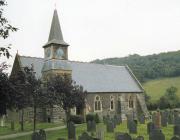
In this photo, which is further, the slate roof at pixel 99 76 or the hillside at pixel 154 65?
the hillside at pixel 154 65

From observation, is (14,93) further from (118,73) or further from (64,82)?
(118,73)

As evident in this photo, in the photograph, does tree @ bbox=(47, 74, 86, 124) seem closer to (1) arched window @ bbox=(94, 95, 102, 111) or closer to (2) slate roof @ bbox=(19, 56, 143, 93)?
(2) slate roof @ bbox=(19, 56, 143, 93)

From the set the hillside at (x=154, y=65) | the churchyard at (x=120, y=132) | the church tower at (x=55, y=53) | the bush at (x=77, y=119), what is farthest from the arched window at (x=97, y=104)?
the hillside at (x=154, y=65)

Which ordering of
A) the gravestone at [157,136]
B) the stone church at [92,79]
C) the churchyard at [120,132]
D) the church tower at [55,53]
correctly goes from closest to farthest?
the gravestone at [157,136], the churchyard at [120,132], the church tower at [55,53], the stone church at [92,79]

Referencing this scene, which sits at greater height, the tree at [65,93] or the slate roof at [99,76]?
the slate roof at [99,76]

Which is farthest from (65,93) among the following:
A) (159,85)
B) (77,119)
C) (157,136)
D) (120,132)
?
(159,85)

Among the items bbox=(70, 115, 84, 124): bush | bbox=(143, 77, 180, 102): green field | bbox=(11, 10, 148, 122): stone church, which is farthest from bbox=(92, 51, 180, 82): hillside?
bbox=(70, 115, 84, 124): bush

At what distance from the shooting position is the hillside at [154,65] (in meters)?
104

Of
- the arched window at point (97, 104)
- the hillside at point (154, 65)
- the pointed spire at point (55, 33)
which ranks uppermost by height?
the hillside at point (154, 65)

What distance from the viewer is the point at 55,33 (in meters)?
44.2

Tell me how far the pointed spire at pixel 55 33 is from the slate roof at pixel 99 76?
265 centimetres

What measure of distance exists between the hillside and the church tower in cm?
6140

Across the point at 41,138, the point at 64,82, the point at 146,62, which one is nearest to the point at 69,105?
the point at 64,82

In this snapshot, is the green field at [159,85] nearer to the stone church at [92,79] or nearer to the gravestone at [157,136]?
the stone church at [92,79]
